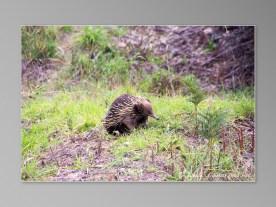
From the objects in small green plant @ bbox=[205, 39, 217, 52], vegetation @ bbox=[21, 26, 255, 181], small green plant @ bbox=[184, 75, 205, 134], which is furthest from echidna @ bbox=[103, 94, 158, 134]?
small green plant @ bbox=[205, 39, 217, 52]

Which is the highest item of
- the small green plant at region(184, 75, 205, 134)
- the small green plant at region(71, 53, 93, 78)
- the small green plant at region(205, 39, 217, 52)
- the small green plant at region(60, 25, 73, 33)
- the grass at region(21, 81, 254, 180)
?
the small green plant at region(60, 25, 73, 33)

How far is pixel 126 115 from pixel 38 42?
78cm

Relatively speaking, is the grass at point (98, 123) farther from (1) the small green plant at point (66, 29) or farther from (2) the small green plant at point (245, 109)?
(1) the small green plant at point (66, 29)

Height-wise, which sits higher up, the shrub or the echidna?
the shrub

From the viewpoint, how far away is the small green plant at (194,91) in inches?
133

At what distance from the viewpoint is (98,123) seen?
336 centimetres

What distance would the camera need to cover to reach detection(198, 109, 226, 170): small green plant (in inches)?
132

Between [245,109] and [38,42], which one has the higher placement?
[38,42]

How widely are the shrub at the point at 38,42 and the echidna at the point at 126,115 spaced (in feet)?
1.85

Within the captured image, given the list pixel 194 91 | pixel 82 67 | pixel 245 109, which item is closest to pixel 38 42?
pixel 82 67

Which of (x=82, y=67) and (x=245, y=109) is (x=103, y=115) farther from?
(x=245, y=109)

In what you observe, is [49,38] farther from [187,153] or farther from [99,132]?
[187,153]

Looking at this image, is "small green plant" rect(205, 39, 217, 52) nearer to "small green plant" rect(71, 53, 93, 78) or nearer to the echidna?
the echidna
